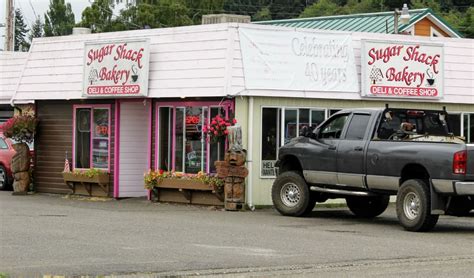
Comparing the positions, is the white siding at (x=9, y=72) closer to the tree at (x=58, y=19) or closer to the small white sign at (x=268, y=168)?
the small white sign at (x=268, y=168)

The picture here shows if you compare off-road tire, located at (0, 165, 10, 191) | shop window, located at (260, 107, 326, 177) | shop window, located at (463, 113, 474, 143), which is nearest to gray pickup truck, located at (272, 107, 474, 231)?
shop window, located at (260, 107, 326, 177)

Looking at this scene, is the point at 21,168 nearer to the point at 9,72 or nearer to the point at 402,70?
the point at 9,72

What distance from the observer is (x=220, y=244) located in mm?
14422

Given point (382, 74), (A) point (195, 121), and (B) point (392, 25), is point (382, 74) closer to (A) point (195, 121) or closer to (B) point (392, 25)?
(A) point (195, 121)

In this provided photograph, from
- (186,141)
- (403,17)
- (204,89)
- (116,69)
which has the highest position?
(403,17)

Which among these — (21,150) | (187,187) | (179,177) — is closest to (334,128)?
(187,187)

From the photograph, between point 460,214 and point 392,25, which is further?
point 392,25

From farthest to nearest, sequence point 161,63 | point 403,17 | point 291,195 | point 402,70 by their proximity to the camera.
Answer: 1. point 403,17
2. point 402,70
3. point 161,63
4. point 291,195

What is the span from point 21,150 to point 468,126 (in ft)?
39.1

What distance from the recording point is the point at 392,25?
112 ft

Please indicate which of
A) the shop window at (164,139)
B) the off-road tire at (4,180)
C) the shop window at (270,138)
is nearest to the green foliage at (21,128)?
the off-road tire at (4,180)

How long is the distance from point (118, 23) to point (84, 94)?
3985 centimetres

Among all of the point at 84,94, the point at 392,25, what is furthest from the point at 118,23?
the point at 84,94

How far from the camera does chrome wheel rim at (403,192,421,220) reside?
16.9 m
